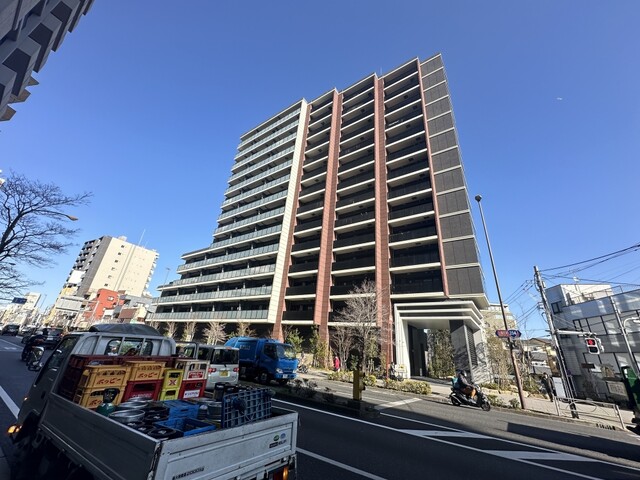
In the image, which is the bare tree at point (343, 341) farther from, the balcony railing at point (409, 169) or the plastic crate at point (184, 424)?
the plastic crate at point (184, 424)

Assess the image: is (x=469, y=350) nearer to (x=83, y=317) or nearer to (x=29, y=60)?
(x=29, y=60)

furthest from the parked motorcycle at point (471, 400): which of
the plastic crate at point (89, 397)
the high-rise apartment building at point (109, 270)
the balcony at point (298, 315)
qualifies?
the high-rise apartment building at point (109, 270)

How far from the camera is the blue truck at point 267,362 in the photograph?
14.1 metres

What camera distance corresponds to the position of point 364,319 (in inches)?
951

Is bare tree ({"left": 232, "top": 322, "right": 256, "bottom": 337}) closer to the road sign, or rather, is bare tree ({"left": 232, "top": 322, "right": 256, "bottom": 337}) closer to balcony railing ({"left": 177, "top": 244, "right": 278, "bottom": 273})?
balcony railing ({"left": 177, "top": 244, "right": 278, "bottom": 273})

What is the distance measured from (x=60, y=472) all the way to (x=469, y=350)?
26136 millimetres

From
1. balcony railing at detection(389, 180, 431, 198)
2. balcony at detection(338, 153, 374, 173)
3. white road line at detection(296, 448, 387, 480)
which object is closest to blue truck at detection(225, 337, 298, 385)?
white road line at detection(296, 448, 387, 480)

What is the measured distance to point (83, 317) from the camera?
6925cm

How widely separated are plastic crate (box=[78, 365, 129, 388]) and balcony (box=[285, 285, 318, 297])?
88.3ft

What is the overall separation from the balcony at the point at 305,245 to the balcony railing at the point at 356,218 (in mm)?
3687

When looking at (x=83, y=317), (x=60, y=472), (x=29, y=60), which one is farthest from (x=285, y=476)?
(x=83, y=317)

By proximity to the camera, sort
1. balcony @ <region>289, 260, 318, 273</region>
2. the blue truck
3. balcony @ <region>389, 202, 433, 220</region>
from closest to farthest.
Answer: the blue truck
balcony @ <region>389, 202, 433, 220</region>
balcony @ <region>289, 260, 318, 273</region>

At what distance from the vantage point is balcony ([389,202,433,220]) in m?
28.5

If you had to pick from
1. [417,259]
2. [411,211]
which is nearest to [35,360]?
[417,259]
